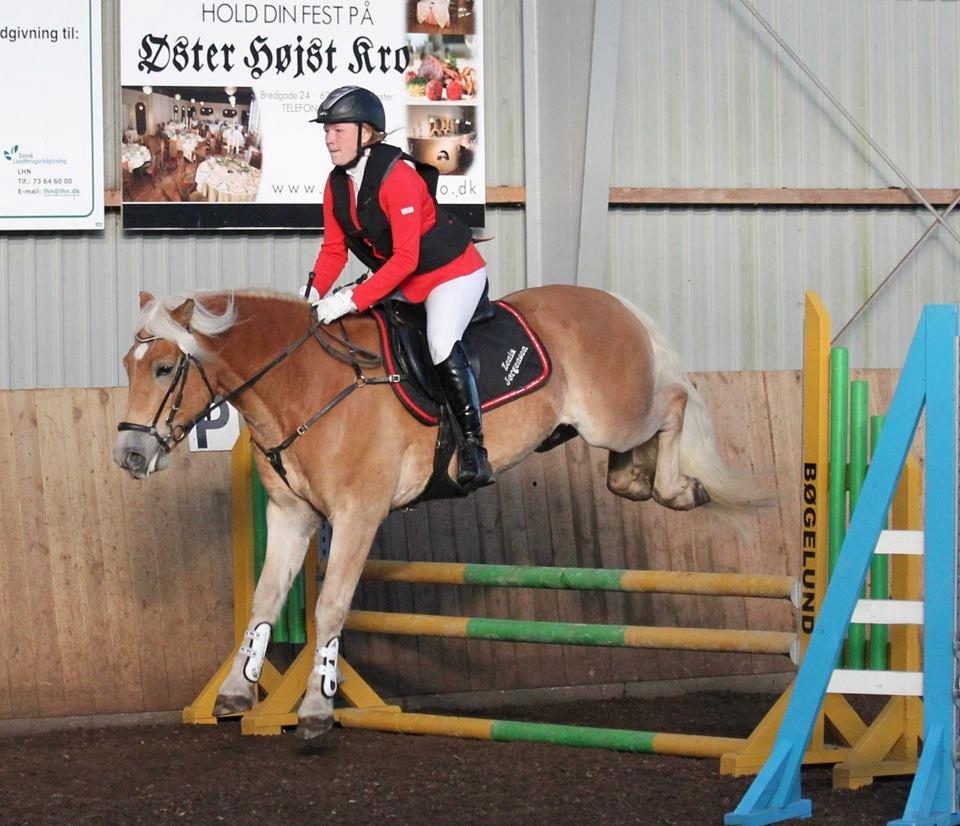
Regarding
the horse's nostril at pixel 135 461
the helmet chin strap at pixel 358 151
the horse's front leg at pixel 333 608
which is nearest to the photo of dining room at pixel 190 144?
the helmet chin strap at pixel 358 151

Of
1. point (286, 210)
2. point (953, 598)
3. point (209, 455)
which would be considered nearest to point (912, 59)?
point (286, 210)

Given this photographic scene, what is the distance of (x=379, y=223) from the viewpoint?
569 cm

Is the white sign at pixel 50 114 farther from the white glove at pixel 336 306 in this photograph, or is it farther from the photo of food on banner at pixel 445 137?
the white glove at pixel 336 306

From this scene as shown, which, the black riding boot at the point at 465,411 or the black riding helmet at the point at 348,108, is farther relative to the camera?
the black riding boot at the point at 465,411

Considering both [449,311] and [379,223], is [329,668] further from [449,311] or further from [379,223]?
[379,223]

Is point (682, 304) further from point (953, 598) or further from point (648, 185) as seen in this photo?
point (953, 598)

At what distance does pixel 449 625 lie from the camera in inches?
245

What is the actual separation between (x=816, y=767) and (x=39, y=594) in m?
3.58

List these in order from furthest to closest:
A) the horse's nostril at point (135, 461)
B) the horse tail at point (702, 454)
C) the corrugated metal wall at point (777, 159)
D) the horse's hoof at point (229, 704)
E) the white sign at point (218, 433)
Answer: the corrugated metal wall at point (777, 159) < the white sign at point (218, 433) < the horse tail at point (702, 454) < the horse's hoof at point (229, 704) < the horse's nostril at point (135, 461)

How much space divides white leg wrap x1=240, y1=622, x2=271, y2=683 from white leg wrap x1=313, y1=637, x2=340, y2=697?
0.26 meters

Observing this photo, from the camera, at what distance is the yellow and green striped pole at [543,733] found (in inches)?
216

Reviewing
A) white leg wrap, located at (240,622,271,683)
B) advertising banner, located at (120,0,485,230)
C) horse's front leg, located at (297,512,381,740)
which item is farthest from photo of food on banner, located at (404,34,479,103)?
white leg wrap, located at (240,622,271,683)

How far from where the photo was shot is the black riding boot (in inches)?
223

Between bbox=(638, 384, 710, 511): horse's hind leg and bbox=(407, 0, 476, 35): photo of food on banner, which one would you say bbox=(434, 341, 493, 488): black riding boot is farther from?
bbox=(407, 0, 476, 35): photo of food on banner
